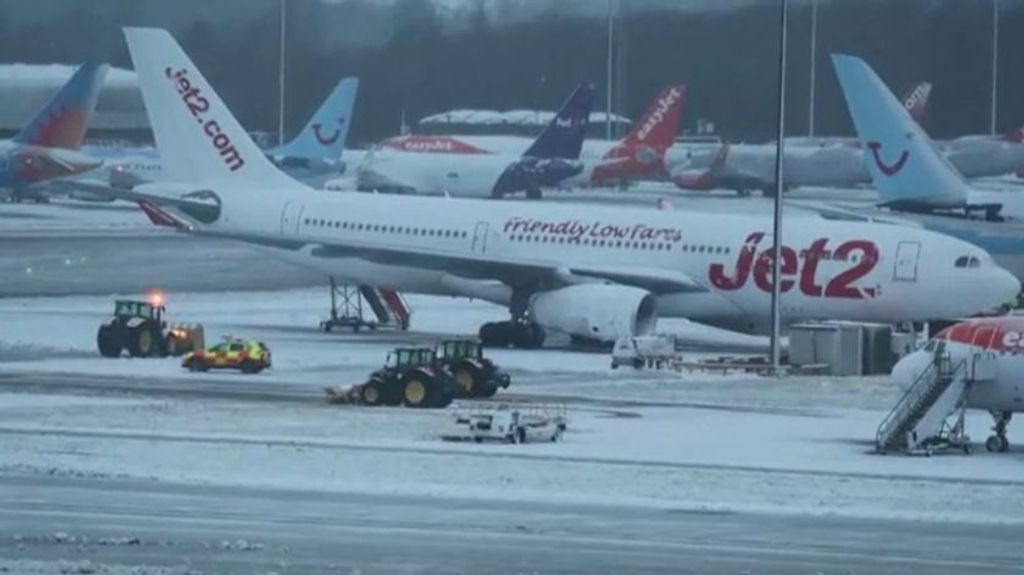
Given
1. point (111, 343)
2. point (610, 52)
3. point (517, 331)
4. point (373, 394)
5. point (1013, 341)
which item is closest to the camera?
point (1013, 341)

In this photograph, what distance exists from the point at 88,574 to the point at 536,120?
101422 millimetres

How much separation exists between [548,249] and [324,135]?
53.5 meters

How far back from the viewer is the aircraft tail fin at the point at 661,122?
113938 millimetres

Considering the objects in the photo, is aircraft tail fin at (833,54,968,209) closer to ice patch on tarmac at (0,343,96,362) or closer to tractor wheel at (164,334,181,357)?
tractor wheel at (164,334,181,357)

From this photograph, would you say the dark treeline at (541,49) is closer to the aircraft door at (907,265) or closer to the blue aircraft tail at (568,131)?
the blue aircraft tail at (568,131)

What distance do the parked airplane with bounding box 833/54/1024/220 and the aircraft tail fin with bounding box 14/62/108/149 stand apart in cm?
3459

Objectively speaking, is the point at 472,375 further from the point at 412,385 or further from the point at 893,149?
the point at 893,149

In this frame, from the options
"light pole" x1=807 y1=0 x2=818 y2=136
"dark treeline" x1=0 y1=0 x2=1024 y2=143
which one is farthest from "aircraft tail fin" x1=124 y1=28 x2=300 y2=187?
"light pole" x1=807 y1=0 x2=818 y2=136

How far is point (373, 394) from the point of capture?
45719 millimetres

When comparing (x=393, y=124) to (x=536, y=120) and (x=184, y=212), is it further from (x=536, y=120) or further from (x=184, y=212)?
(x=184, y=212)

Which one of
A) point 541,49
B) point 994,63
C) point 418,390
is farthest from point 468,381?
point 541,49

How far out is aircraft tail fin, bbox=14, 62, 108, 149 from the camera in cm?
9381

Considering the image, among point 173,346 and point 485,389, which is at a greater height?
point 173,346

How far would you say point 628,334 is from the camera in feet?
185
